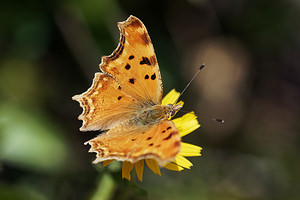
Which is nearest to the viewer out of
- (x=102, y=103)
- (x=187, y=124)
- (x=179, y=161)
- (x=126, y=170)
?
(x=126, y=170)

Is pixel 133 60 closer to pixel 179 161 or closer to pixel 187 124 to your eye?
pixel 187 124

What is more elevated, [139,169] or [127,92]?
[127,92]

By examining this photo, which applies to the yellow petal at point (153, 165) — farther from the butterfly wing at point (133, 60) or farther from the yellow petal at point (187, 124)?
the butterfly wing at point (133, 60)

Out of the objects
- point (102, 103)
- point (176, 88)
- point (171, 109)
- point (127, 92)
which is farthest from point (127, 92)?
point (176, 88)

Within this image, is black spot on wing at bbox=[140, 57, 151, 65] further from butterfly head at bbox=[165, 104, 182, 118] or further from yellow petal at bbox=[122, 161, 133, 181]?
yellow petal at bbox=[122, 161, 133, 181]

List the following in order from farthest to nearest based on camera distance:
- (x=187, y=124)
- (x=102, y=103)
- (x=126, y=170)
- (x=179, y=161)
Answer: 1. (x=187, y=124)
2. (x=102, y=103)
3. (x=179, y=161)
4. (x=126, y=170)
